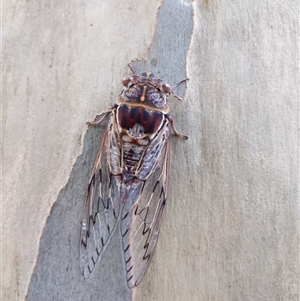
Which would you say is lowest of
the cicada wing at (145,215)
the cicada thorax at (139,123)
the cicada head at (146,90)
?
the cicada wing at (145,215)

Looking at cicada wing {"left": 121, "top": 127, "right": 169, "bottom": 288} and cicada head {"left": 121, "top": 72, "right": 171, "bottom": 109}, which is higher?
cicada head {"left": 121, "top": 72, "right": 171, "bottom": 109}

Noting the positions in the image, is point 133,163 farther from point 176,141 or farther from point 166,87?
point 166,87

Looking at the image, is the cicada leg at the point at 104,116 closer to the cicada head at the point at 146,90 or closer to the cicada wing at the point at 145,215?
the cicada head at the point at 146,90

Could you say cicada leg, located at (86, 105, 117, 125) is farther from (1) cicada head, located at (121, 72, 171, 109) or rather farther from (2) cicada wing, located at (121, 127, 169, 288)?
(2) cicada wing, located at (121, 127, 169, 288)

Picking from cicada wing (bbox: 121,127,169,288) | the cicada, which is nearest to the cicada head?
the cicada

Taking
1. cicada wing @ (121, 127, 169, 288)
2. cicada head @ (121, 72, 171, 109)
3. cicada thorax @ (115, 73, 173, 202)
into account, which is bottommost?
cicada wing @ (121, 127, 169, 288)

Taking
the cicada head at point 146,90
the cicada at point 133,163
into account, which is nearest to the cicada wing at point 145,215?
the cicada at point 133,163
